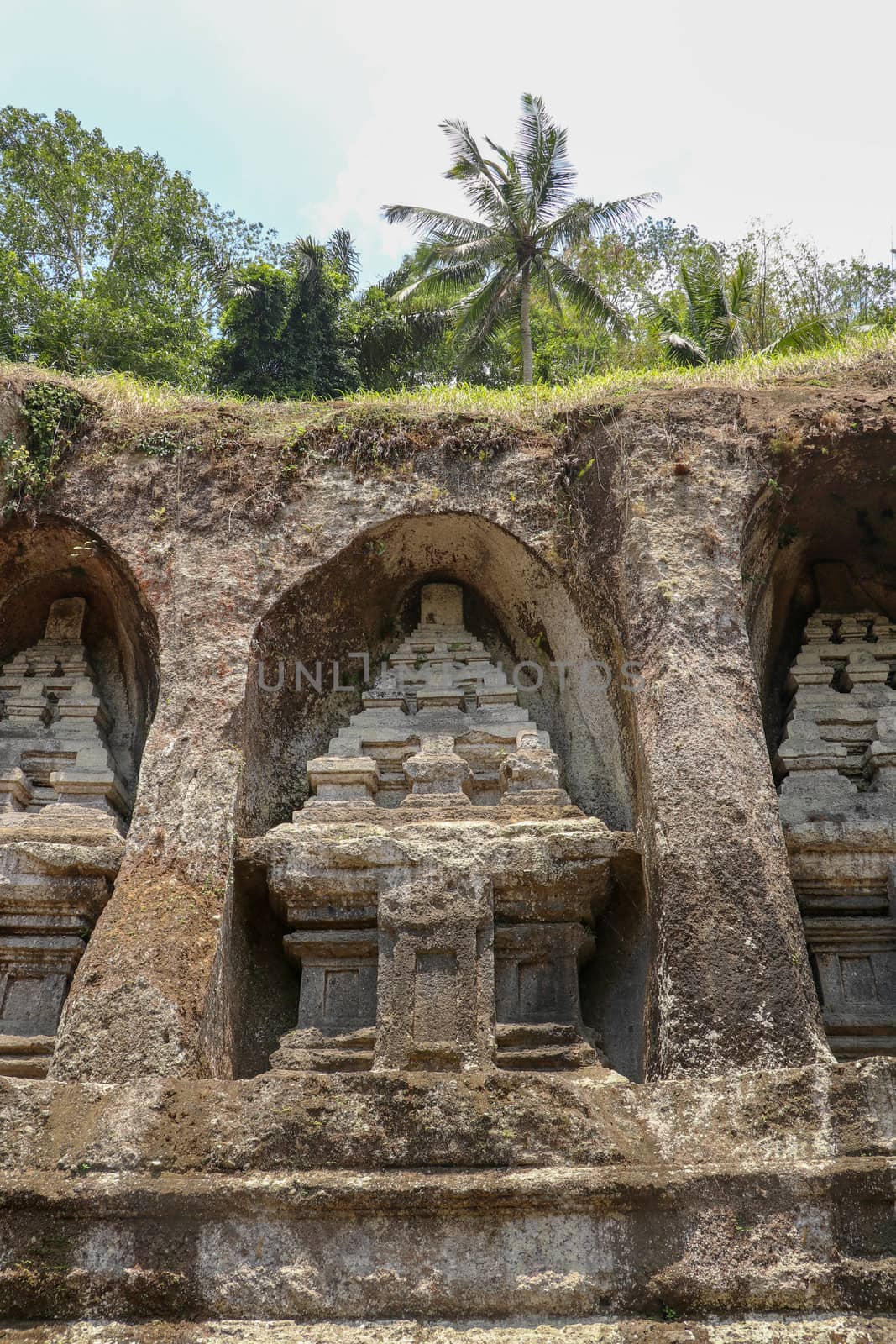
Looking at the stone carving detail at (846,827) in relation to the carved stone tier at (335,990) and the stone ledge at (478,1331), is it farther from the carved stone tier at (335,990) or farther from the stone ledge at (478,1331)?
the carved stone tier at (335,990)

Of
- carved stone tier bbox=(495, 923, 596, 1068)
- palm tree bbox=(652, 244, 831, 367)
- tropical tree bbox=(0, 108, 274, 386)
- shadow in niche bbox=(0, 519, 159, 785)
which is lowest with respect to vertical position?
carved stone tier bbox=(495, 923, 596, 1068)

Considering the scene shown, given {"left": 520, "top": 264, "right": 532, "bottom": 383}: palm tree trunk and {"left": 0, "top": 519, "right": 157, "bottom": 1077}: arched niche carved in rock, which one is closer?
{"left": 0, "top": 519, "right": 157, "bottom": 1077}: arched niche carved in rock

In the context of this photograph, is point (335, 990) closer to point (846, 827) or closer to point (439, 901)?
point (439, 901)

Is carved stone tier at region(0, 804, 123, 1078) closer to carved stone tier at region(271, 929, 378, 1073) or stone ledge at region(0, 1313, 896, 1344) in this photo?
carved stone tier at region(271, 929, 378, 1073)

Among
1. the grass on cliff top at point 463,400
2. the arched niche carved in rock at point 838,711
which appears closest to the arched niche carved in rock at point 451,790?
the grass on cliff top at point 463,400

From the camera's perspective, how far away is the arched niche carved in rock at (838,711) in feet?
23.0

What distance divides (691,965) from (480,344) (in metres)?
16.5

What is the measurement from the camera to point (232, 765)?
7.05 m

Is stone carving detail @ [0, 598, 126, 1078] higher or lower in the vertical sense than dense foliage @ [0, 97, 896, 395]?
lower

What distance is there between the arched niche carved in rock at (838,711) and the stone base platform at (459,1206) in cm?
194

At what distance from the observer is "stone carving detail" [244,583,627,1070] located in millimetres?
6355

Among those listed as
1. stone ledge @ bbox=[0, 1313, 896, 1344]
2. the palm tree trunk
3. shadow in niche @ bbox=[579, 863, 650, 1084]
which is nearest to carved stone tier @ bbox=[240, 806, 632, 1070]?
shadow in niche @ bbox=[579, 863, 650, 1084]

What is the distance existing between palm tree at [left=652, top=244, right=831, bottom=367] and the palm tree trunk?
204 cm

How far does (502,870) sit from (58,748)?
3.20 m
